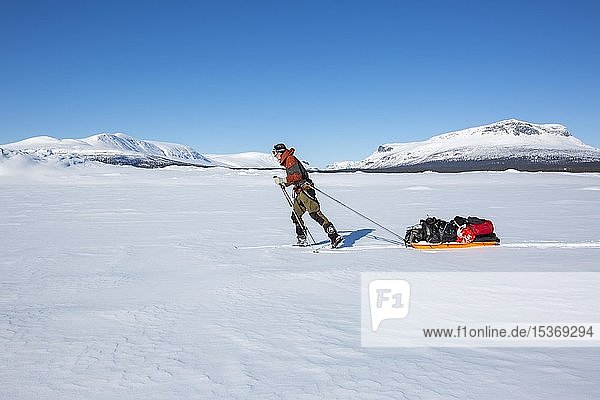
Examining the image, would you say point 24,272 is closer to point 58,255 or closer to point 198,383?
point 58,255

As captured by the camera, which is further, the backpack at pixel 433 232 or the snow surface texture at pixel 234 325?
the backpack at pixel 433 232

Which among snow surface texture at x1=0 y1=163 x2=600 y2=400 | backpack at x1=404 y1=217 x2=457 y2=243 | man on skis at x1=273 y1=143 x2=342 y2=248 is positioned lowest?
snow surface texture at x1=0 y1=163 x2=600 y2=400

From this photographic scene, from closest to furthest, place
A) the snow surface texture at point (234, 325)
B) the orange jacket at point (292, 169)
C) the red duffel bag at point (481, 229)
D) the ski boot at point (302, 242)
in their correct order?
1. the snow surface texture at point (234, 325)
2. the red duffel bag at point (481, 229)
3. the orange jacket at point (292, 169)
4. the ski boot at point (302, 242)

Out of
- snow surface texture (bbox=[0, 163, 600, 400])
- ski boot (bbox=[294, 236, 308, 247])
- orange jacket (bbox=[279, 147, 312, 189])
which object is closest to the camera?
snow surface texture (bbox=[0, 163, 600, 400])

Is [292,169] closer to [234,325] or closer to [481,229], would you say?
[481,229]

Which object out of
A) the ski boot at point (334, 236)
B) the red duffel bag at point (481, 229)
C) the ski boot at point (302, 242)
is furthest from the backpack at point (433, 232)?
the ski boot at point (302, 242)

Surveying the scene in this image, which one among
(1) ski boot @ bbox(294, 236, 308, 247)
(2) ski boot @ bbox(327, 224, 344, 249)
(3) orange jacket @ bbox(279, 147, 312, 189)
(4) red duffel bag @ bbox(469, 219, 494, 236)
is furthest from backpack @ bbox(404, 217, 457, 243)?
(3) orange jacket @ bbox(279, 147, 312, 189)

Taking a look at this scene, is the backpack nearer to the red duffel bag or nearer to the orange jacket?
the red duffel bag

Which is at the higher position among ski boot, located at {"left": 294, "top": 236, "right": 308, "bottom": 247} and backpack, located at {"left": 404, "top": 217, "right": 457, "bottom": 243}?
backpack, located at {"left": 404, "top": 217, "right": 457, "bottom": 243}

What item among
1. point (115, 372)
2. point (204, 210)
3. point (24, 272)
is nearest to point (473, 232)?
point (115, 372)

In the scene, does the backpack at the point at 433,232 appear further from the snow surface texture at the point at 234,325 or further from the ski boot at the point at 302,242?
the ski boot at the point at 302,242

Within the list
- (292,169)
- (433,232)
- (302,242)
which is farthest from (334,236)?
(433,232)

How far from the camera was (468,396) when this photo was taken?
283 cm

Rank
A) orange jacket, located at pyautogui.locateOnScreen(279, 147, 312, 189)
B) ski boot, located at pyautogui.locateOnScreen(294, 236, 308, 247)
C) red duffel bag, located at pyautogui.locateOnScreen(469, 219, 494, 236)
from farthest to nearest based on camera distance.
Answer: ski boot, located at pyautogui.locateOnScreen(294, 236, 308, 247) < orange jacket, located at pyautogui.locateOnScreen(279, 147, 312, 189) < red duffel bag, located at pyautogui.locateOnScreen(469, 219, 494, 236)
